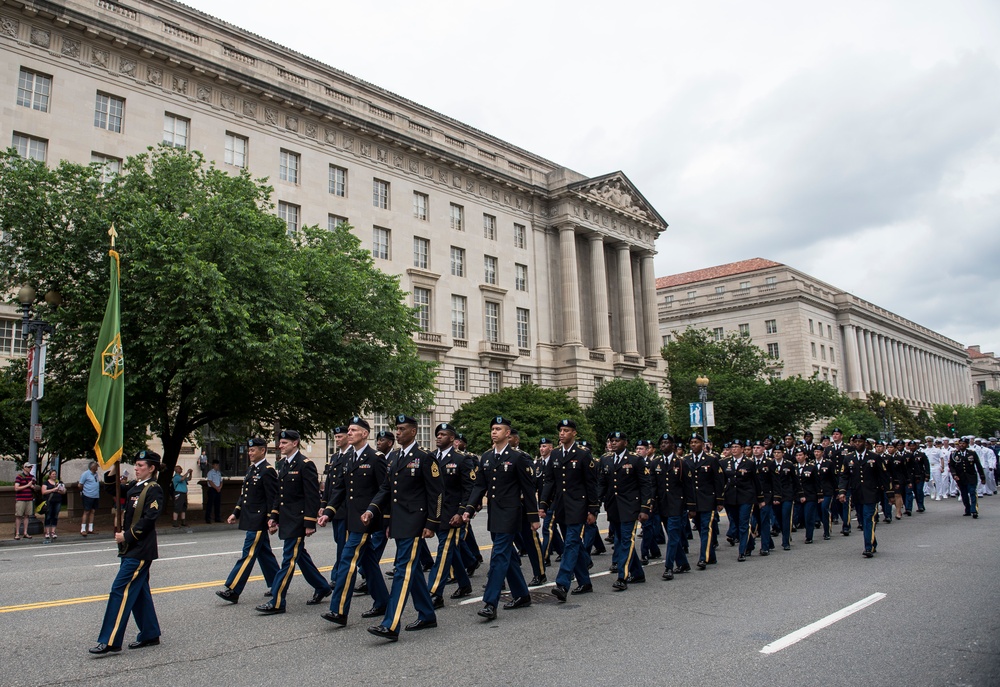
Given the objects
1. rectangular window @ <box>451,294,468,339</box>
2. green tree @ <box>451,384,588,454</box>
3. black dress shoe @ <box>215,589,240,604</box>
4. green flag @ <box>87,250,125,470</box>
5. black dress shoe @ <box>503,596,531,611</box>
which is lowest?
black dress shoe @ <box>503,596,531,611</box>

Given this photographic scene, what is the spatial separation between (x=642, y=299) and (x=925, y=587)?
54.3 m

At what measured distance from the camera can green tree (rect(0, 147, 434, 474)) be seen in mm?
20859

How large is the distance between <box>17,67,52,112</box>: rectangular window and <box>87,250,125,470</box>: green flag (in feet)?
86.2

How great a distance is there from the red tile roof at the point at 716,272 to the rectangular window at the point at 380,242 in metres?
61.6

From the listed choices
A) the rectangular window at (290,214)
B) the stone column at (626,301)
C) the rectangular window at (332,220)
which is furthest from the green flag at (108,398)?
the stone column at (626,301)

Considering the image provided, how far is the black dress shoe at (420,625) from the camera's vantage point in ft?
25.6

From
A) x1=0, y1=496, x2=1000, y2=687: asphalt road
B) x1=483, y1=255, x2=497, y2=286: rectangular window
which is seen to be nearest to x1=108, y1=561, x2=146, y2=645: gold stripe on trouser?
x1=0, y1=496, x2=1000, y2=687: asphalt road

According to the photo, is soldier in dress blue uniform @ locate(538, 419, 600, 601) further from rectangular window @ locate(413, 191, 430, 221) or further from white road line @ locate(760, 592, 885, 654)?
rectangular window @ locate(413, 191, 430, 221)

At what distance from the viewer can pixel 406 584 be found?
7.58 meters

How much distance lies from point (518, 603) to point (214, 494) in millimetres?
17380

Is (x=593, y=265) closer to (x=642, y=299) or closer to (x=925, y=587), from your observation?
(x=642, y=299)

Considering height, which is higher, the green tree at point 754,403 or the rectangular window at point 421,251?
the rectangular window at point 421,251

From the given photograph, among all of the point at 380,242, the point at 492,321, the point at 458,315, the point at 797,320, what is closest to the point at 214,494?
the point at 380,242

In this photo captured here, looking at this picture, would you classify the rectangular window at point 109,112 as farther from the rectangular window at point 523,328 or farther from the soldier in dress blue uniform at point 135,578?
the soldier in dress blue uniform at point 135,578
